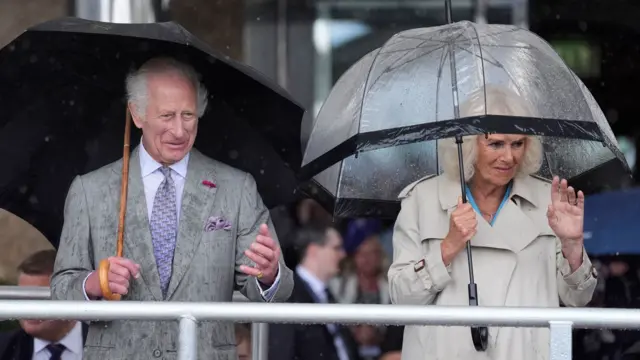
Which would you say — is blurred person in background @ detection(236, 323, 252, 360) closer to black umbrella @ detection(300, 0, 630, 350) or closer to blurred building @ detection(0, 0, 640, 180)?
black umbrella @ detection(300, 0, 630, 350)

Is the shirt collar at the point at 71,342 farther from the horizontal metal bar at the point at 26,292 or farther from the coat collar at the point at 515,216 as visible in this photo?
the coat collar at the point at 515,216

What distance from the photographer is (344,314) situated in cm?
326

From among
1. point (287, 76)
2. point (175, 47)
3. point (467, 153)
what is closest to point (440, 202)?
point (467, 153)

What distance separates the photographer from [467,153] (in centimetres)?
432

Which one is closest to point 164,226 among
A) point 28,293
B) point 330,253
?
point 28,293

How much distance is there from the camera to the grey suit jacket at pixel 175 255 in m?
4.07

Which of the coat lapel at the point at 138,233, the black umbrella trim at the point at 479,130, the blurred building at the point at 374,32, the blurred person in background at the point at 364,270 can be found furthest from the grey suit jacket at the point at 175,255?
the blurred building at the point at 374,32

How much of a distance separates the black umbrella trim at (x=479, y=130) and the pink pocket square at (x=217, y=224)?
43 centimetres

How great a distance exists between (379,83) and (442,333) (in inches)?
32.8

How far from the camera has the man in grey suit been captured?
4.07 m

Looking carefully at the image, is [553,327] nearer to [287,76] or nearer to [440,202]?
[440,202]

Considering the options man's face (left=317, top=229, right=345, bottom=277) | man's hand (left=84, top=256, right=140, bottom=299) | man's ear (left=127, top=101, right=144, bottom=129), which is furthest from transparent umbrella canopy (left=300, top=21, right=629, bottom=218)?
man's face (left=317, top=229, right=345, bottom=277)

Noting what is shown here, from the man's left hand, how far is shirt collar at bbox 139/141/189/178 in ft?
1.53

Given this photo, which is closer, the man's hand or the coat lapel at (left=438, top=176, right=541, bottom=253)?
the man's hand
